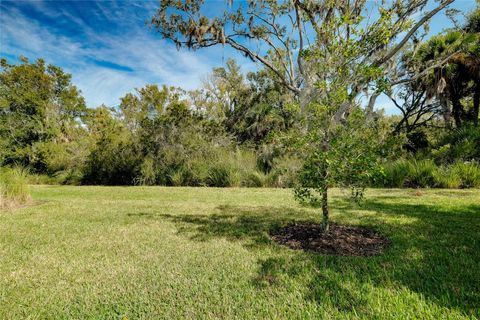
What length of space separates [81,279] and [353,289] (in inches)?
111

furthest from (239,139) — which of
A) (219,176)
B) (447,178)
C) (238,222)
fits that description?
(238,222)

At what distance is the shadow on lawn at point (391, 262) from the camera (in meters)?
2.56

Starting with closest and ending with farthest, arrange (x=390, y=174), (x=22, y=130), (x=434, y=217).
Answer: (x=434, y=217) < (x=390, y=174) < (x=22, y=130)

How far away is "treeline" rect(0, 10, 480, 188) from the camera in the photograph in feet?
36.9

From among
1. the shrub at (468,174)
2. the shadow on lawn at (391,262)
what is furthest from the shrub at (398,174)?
the shadow on lawn at (391,262)

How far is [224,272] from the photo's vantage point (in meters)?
3.12

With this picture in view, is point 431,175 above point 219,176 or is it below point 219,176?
above

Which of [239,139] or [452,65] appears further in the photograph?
[239,139]

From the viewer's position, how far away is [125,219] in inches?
228

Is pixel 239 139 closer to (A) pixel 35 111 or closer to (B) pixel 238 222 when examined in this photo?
(B) pixel 238 222

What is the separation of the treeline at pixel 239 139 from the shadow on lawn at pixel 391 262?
4.47 feet

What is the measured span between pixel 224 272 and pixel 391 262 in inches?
77.6

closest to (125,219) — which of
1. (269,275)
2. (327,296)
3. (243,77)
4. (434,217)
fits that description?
(269,275)

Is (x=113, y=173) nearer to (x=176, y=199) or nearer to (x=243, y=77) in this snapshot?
(x=176, y=199)
